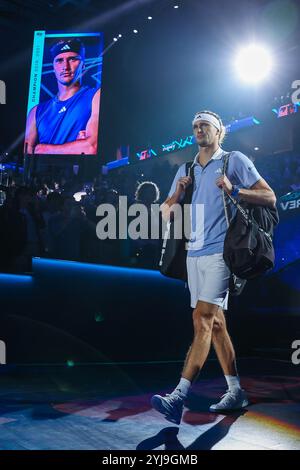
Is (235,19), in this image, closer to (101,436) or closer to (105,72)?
(105,72)

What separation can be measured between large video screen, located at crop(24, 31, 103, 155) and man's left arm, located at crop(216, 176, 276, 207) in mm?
10920

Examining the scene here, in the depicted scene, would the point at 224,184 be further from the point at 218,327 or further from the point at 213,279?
the point at 218,327

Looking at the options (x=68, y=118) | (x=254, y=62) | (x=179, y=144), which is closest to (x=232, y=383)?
(x=68, y=118)

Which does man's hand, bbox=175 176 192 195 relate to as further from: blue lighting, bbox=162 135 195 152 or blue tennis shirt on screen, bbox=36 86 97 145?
blue lighting, bbox=162 135 195 152

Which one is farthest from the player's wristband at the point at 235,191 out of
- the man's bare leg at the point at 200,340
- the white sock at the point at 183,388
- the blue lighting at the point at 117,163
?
the blue lighting at the point at 117,163

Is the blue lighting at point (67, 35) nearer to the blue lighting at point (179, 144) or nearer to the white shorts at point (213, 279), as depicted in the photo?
the blue lighting at point (179, 144)

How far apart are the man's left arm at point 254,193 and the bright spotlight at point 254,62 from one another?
510 inches

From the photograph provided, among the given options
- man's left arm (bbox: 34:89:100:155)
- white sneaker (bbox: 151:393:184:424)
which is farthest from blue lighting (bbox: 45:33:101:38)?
white sneaker (bbox: 151:393:184:424)

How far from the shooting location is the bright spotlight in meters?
15.8

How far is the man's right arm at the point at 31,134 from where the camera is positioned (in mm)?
15008

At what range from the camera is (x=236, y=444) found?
312 centimetres

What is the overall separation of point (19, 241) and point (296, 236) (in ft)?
14.8

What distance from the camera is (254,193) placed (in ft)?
12.9

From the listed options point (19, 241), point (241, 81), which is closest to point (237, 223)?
point (19, 241)
